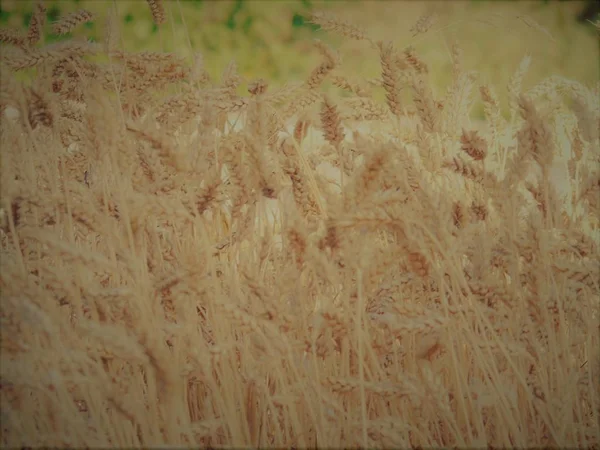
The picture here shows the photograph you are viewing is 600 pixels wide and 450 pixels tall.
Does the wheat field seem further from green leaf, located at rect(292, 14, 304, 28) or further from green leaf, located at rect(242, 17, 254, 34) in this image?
green leaf, located at rect(292, 14, 304, 28)

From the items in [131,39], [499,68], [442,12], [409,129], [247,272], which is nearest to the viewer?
[247,272]

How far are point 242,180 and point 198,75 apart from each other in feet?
1.24

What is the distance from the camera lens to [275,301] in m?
0.74

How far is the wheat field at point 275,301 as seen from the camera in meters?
0.68

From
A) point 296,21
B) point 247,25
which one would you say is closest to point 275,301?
point 247,25

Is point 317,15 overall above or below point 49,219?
above

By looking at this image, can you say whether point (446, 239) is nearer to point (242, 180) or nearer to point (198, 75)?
point (242, 180)

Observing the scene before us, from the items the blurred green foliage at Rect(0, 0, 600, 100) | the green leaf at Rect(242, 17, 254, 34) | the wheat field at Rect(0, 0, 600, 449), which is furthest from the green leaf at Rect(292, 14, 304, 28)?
the wheat field at Rect(0, 0, 600, 449)

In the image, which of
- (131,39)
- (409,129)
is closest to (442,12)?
(131,39)

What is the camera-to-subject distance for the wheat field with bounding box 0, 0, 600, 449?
0.68m

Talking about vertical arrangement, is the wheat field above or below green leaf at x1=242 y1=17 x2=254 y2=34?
above

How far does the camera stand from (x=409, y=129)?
58.1 inches

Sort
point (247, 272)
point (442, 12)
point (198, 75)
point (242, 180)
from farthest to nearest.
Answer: point (442, 12) < point (198, 75) < point (242, 180) < point (247, 272)

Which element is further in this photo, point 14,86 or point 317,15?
point 317,15
